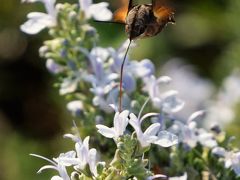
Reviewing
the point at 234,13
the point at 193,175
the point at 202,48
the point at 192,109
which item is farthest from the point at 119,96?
the point at 202,48

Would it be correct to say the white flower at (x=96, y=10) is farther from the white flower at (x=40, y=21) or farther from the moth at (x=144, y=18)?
the moth at (x=144, y=18)

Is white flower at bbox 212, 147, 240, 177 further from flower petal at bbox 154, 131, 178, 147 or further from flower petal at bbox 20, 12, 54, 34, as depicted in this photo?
flower petal at bbox 20, 12, 54, 34

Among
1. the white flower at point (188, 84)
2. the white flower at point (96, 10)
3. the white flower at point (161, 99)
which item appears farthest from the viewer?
the white flower at point (188, 84)

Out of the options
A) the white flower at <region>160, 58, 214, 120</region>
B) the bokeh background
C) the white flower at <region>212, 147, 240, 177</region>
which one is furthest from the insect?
the bokeh background

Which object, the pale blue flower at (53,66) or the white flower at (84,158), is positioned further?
the pale blue flower at (53,66)

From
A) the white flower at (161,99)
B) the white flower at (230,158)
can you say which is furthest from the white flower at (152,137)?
the white flower at (161,99)

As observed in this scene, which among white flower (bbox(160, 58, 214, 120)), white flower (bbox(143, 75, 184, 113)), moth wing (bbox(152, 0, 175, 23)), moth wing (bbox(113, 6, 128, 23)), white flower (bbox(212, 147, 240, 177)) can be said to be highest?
moth wing (bbox(152, 0, 175, 23))
